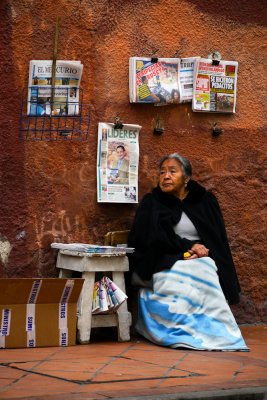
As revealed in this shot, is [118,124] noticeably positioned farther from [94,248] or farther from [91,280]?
[91,280]

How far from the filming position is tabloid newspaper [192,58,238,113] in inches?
256

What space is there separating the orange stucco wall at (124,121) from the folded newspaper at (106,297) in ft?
1.57

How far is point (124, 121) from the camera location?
6.32 m

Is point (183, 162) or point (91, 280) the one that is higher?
point (183, 162)

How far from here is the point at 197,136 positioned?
657 cm

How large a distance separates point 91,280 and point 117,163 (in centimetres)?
101

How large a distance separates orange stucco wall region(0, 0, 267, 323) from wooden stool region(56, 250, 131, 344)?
30cm

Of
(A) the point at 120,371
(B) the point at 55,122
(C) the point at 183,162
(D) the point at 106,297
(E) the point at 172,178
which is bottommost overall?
(A) the point at 120,371

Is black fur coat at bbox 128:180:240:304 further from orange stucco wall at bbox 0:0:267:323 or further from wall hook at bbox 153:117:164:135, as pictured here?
wall hook at bbox 153:117:164:135

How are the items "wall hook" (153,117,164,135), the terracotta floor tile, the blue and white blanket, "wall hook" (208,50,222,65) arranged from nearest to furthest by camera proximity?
the terracotta floor tile, the blue and white blanket, "wall hook" (153,117,164,135), "wall hook" (208,50,222,65)

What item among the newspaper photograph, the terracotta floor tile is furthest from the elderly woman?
the terracotta floor tile

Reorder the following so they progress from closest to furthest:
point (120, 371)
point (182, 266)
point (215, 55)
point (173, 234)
→ point (120, 371)
point (182, 266)
point (173, 234)
point (215, 55)

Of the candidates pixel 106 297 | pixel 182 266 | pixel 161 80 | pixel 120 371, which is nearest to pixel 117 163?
pixel 161 80

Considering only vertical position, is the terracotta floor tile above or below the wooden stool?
below
